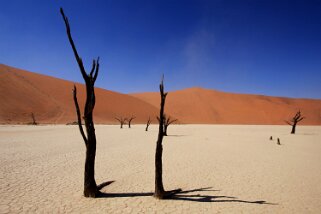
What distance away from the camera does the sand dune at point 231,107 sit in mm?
77688

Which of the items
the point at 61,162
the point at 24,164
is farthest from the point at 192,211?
the point at 24,164

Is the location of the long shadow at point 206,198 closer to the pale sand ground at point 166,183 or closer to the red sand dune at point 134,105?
the pale sand ground at point 166,183

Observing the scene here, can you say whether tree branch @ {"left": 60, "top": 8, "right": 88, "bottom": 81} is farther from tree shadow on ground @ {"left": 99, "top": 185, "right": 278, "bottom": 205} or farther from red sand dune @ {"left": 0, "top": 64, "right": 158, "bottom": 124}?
red sand dune @ {"left": 0, "top": 64, "right": 158, "bottom": 124}

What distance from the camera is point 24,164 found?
32.6ft

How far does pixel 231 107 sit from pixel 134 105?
40.4 m

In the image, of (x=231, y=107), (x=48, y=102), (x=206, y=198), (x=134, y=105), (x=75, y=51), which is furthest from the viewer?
(x=231, y=107)

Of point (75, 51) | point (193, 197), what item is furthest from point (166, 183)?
point (75, 51)

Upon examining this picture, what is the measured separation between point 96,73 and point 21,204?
3.99 m

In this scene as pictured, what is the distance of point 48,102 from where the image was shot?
52.5 m

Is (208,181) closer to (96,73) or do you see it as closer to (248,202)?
(248,202)

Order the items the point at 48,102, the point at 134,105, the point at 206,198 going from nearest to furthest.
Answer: the point at 206,198 → the point at 48,102 → the point at 134,105

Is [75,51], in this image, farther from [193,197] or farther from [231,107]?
[231,107]

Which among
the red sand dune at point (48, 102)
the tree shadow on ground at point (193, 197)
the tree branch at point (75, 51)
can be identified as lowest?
the tree shadow on ground at point (193, 197)

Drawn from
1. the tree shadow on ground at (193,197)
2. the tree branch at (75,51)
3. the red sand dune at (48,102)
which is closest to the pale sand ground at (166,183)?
the tree shadow on ground at (193,197)
